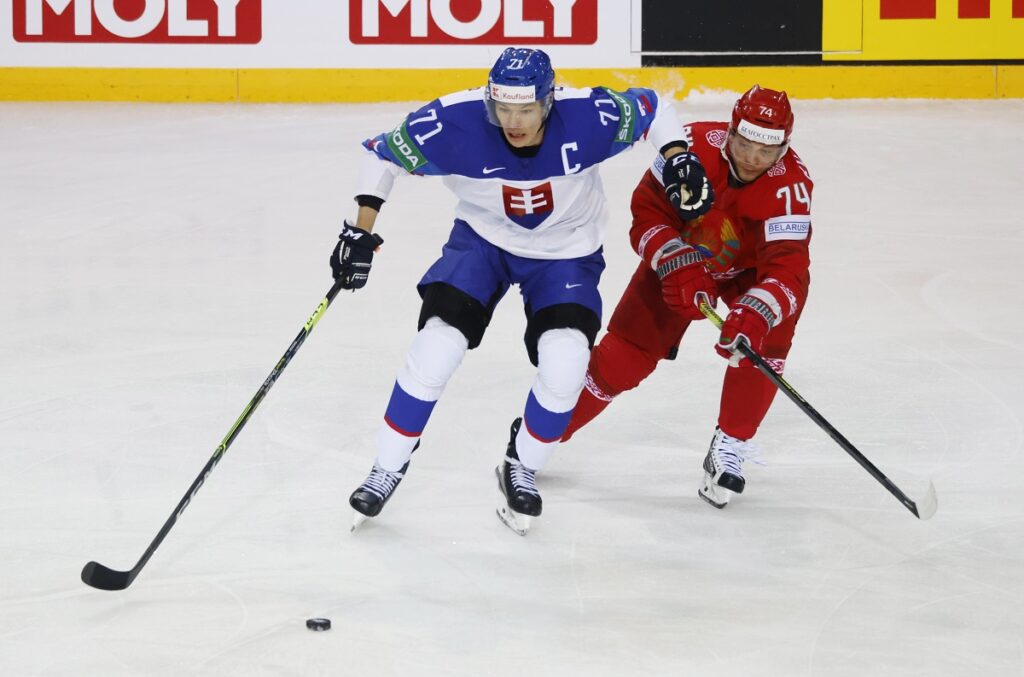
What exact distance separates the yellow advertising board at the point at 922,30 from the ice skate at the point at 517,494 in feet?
17.4

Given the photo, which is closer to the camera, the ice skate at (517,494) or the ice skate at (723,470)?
the ice skate at (517,494)

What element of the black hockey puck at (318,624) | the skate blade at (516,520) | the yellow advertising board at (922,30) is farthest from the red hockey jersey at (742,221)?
the yellow advertising board at (922,30)

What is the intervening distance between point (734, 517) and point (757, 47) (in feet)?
17.1

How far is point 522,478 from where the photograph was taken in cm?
299

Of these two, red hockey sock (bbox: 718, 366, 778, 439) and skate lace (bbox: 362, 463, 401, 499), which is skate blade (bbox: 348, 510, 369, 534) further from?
red hockey sock (bbox: 718, 366, 778, 439)

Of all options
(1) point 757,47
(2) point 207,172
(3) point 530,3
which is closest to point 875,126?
(1) point 757,47

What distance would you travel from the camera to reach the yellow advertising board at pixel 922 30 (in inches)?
300

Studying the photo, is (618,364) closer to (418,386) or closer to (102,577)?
(418,386)

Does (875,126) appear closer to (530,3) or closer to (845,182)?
(845,182)

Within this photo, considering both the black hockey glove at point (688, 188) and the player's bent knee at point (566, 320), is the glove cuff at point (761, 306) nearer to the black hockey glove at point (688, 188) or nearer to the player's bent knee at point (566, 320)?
the black hockey glove at point (688, 188)

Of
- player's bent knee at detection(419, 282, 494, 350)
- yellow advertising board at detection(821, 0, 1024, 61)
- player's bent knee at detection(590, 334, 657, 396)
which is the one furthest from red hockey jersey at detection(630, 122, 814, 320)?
yellow advertising board at detection(821, 0, 1024, 61)

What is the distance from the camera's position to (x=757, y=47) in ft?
25.4

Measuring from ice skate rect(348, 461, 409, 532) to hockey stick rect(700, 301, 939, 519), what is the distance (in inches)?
29.7

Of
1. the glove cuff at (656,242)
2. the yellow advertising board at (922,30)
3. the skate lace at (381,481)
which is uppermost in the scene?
the yellow advertising board at (922,30)
